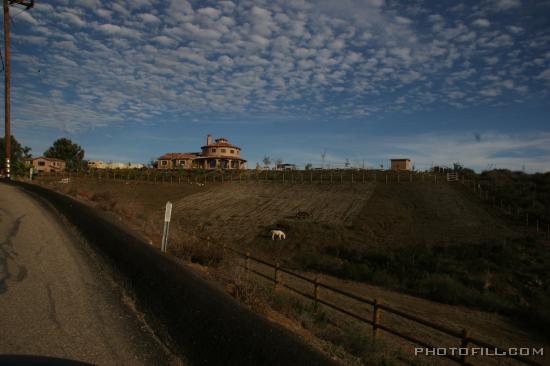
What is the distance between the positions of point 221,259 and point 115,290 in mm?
5945

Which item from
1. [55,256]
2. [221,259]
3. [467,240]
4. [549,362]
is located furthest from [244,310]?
[467,240]

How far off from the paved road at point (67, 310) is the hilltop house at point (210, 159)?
7248 cm

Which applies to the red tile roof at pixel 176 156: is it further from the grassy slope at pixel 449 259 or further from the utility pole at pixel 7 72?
the grassy slope at pixel 449 259

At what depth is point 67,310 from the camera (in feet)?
19.2

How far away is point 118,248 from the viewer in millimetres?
9125

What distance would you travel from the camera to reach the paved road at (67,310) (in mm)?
4641

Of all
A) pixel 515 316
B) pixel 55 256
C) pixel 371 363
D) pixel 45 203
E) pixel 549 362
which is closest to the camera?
pixel 371 363

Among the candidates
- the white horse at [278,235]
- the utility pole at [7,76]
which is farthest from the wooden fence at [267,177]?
the utility pole at [7,76]

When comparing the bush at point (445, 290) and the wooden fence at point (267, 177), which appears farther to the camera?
the wooden fence at point (267, 177)

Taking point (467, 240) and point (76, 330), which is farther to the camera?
point (467, 240)

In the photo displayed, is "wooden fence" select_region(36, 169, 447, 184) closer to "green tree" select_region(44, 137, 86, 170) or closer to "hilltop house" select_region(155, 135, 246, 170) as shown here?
"hilltop house" select_region(155, 135, 246, 170)

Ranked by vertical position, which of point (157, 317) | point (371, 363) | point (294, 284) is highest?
point (157, 317)

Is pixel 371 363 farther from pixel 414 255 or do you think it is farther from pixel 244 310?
pixel 414 255

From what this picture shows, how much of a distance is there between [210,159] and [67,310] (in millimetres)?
79131
